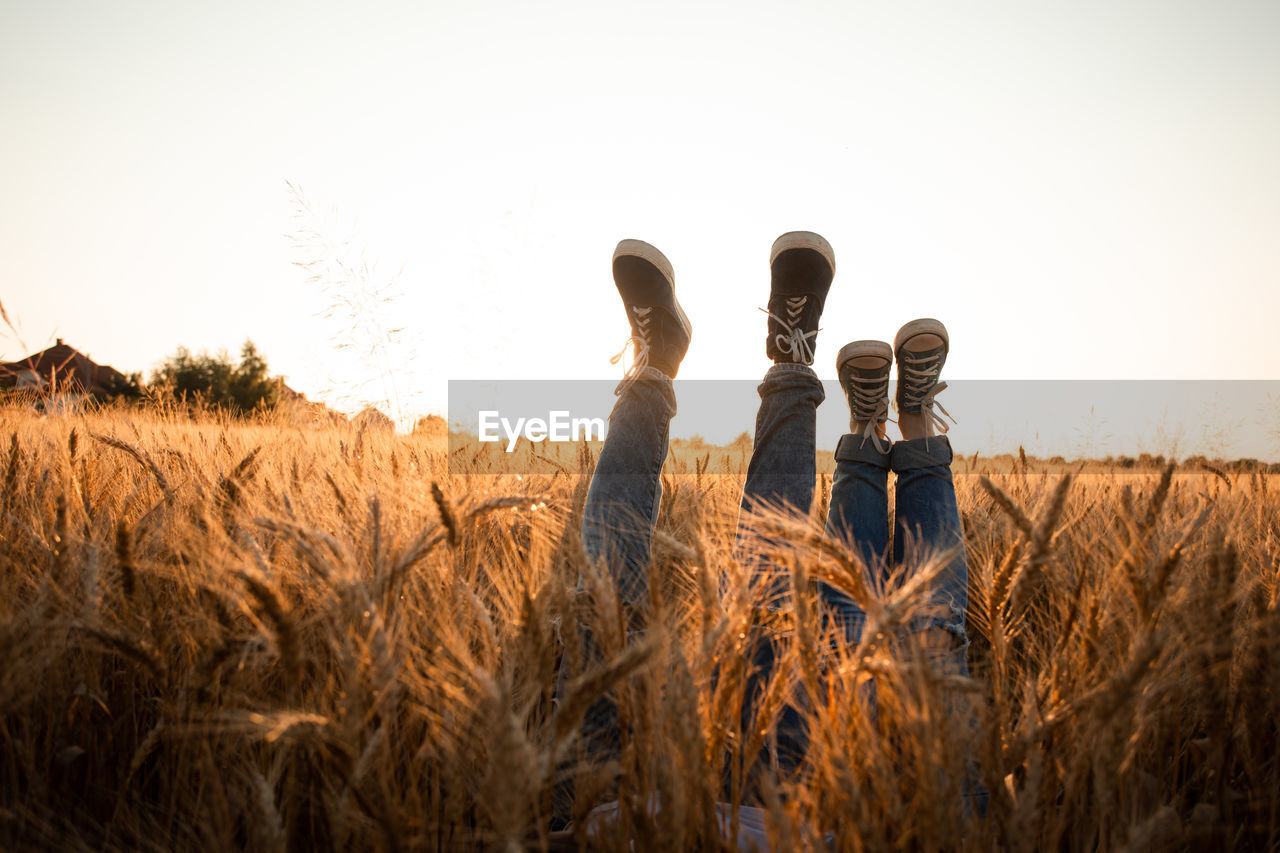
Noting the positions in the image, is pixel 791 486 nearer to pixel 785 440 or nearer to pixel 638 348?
pixel 785 440

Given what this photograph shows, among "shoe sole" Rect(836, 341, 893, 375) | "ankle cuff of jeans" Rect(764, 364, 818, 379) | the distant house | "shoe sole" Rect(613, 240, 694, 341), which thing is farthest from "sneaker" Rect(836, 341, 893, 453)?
the distant house

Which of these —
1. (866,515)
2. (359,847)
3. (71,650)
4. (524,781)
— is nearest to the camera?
(524,781)

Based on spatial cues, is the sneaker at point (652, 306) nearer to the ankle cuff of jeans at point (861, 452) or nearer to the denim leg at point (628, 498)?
the denim leg at point (628, 498)

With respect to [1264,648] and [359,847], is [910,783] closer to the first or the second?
[1264,648]

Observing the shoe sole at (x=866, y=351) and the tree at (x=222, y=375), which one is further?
the tree at (x=222, y=375)

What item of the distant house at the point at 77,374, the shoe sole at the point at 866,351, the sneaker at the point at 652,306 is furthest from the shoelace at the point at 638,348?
the distant house at the point at 77,374

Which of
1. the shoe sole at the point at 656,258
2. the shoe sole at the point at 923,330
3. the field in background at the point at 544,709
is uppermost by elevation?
the shoe sole at the point at 656,258

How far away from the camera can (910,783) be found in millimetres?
745

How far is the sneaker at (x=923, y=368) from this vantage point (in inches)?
81.8

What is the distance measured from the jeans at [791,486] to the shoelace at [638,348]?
0.11 ft

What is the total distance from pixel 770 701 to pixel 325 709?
0.55 m


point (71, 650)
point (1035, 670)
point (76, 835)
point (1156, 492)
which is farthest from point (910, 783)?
point (71, 650)

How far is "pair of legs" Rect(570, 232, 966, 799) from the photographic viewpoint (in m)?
1.41

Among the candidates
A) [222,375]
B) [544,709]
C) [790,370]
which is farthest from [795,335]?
[222,375]
